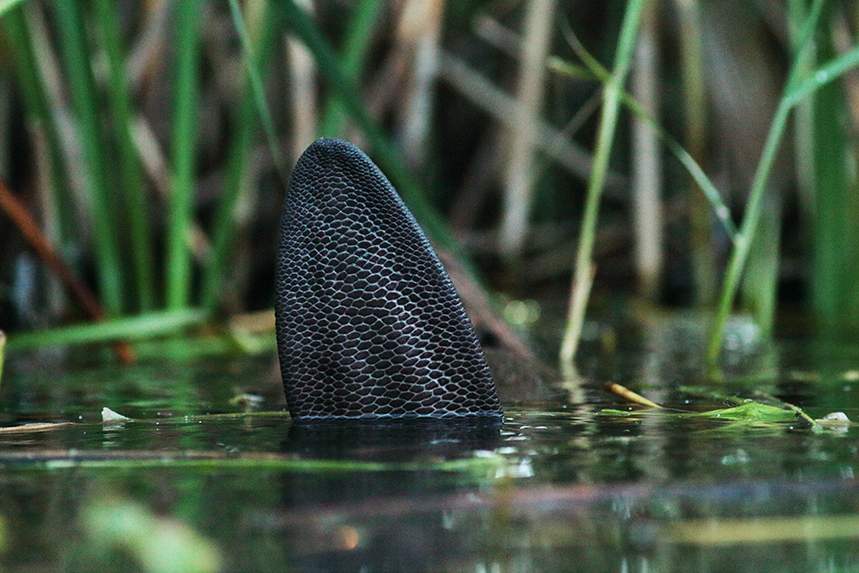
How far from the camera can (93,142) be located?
8.64ft

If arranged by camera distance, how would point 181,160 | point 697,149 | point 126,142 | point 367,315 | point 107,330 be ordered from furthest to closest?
point 697,149 < point 181,160 < point 126,142 < point 107,330 < point 367,315

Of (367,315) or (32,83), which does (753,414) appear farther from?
(32,83)

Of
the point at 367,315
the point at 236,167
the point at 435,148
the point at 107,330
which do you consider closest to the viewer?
the point at 367,315

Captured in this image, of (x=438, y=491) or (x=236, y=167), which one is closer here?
(x=438, y=491)

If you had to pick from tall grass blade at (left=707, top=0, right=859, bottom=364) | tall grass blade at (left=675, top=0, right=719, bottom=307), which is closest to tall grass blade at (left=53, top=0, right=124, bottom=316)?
tall grass blade at (left=707, top=0, right=859, bottom=364)

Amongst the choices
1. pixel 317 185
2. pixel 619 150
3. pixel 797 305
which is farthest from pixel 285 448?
pixel 619 150

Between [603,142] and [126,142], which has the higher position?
[126,142]

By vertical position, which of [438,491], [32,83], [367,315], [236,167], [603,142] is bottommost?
[438,491]

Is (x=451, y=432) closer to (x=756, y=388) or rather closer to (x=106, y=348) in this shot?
(x=756, y=388)

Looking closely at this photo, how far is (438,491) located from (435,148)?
427cm

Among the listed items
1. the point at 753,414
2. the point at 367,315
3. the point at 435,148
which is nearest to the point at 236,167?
the point at 367,315

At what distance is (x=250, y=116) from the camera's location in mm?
2883

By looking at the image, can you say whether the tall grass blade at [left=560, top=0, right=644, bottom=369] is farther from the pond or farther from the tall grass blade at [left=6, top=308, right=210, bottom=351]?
the tall grass blade at [left=6, top=308, right=210, bottom=351]

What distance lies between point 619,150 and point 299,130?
6.55 ft
